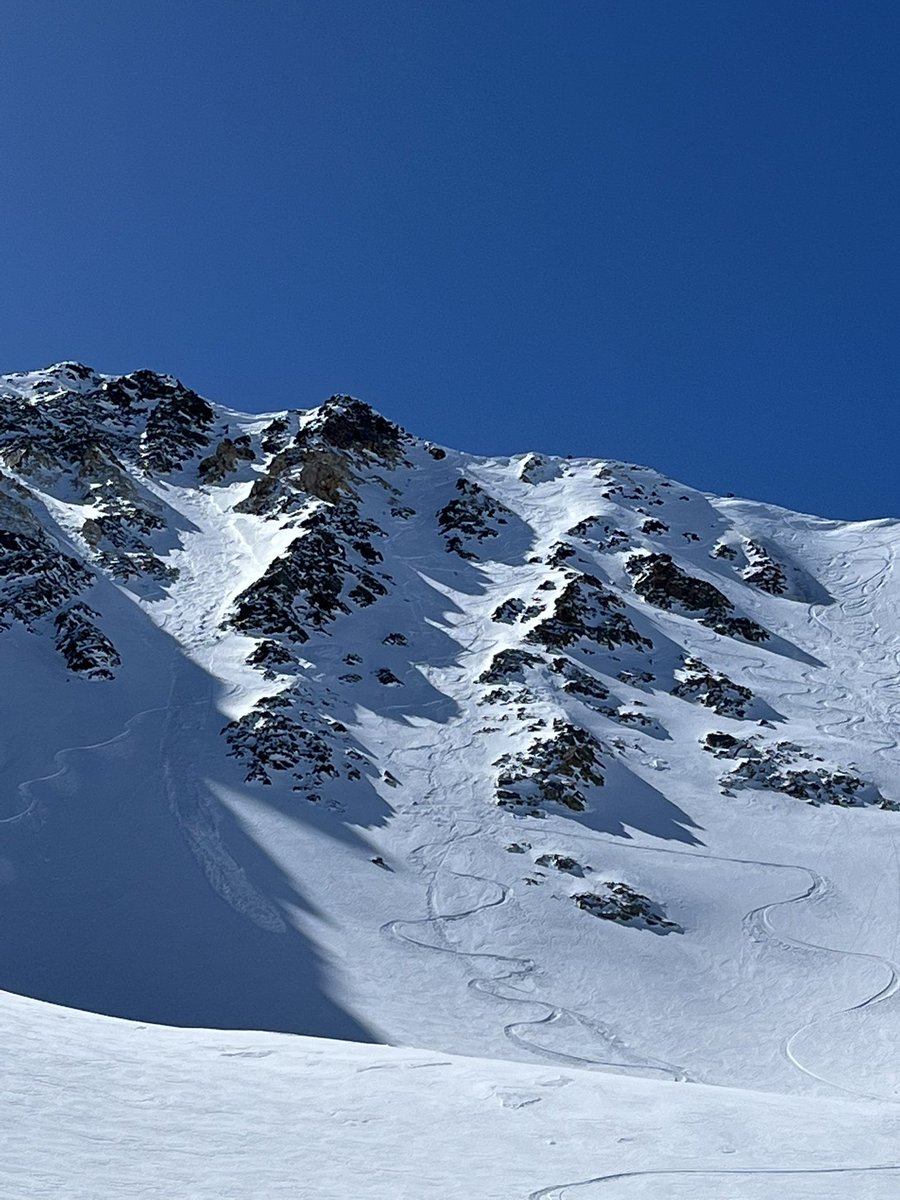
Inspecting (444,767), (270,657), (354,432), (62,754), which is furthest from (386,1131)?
(354,432)

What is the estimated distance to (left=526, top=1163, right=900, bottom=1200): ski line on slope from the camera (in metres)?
6.18

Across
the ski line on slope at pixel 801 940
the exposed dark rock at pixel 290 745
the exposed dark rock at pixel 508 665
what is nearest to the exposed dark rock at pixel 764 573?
the exposed dark rock at pixel 508 665

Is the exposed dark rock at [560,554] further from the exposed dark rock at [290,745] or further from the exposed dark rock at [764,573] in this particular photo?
the exposed dark rock at [290,745]

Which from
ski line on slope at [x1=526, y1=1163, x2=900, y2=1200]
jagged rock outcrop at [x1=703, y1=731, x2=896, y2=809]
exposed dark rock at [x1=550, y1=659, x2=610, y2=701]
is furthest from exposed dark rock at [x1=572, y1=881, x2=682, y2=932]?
ski line on slope at [x1=526, y1=1163, x2=900, y2=1200]

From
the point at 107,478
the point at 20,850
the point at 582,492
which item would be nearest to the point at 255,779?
the point at 20,850

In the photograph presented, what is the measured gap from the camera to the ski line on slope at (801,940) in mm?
20344

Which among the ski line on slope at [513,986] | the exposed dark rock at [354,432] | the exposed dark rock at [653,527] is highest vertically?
the exposed dark rock at [354,432]

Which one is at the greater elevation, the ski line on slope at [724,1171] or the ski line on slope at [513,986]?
the ski line on slope at [724,1171]

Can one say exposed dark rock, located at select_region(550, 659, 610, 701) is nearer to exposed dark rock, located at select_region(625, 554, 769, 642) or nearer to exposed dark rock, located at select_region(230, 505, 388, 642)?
exposed dark rock, located at select_region(625, 554, 769, 642)

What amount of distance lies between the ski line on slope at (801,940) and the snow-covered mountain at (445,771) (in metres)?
0.10

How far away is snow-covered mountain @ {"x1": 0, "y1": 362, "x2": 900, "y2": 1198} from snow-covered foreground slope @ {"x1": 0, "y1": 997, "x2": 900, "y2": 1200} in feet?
0.97

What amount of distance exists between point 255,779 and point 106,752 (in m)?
5.23

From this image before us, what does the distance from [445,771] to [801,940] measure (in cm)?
1373

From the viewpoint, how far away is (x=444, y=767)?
3512 centimetres
